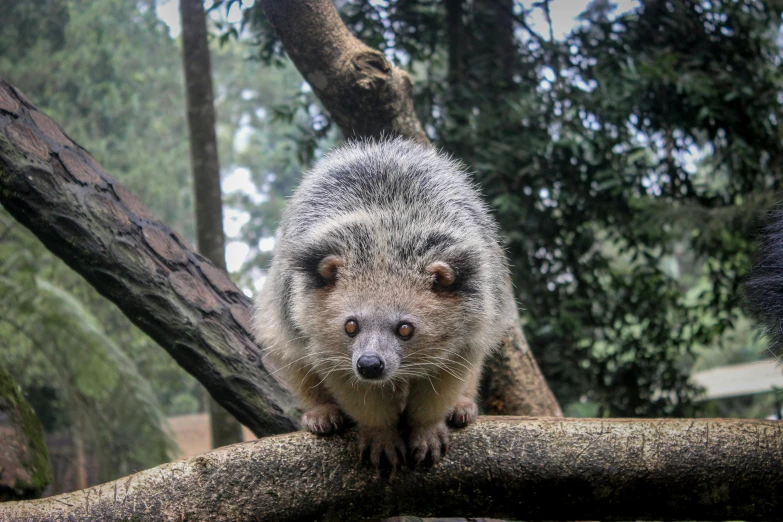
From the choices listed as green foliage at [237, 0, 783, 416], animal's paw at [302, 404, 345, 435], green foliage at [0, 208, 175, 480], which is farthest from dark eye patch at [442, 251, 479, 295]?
green foliage at [0, 208, 175, 480]

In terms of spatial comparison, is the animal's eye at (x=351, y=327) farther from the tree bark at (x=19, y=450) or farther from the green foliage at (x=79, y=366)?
the green foliage at (x=79, y=366)

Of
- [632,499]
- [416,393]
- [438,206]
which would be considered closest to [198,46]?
[438,206]

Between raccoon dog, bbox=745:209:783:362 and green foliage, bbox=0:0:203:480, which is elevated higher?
green foliage, bbox=0:0:203:480

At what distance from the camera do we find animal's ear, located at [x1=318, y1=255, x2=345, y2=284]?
2.57 meters

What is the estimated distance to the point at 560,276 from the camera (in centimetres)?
559

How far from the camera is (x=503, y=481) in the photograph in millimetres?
2576

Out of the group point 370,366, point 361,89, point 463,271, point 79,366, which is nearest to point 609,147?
point 361,89

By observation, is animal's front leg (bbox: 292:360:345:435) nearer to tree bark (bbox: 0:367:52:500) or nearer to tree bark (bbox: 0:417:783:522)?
tree bark (bbox: 0:417:783:522)

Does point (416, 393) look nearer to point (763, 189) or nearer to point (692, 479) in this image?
point (692, 479)

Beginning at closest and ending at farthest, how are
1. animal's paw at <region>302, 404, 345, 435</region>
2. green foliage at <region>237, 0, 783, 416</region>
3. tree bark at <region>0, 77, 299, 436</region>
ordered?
1. animal's paw at <region>302, 404, 345, 435</region>
2. tree bark at <region>0, 77, 299, 436</region>
3. green foliage at <region>237, 0, 783, 416</region>

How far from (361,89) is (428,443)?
1.91 metres

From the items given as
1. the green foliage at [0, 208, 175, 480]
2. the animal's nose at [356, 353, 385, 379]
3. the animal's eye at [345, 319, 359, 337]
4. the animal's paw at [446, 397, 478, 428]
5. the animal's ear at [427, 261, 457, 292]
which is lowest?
the animal's paw at [446, 397, 478, 428]

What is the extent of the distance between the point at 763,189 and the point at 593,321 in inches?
63.8

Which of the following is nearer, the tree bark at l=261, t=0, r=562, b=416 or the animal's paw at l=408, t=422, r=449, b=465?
the animal's paw at l=408, t=422, r=449, b=465
